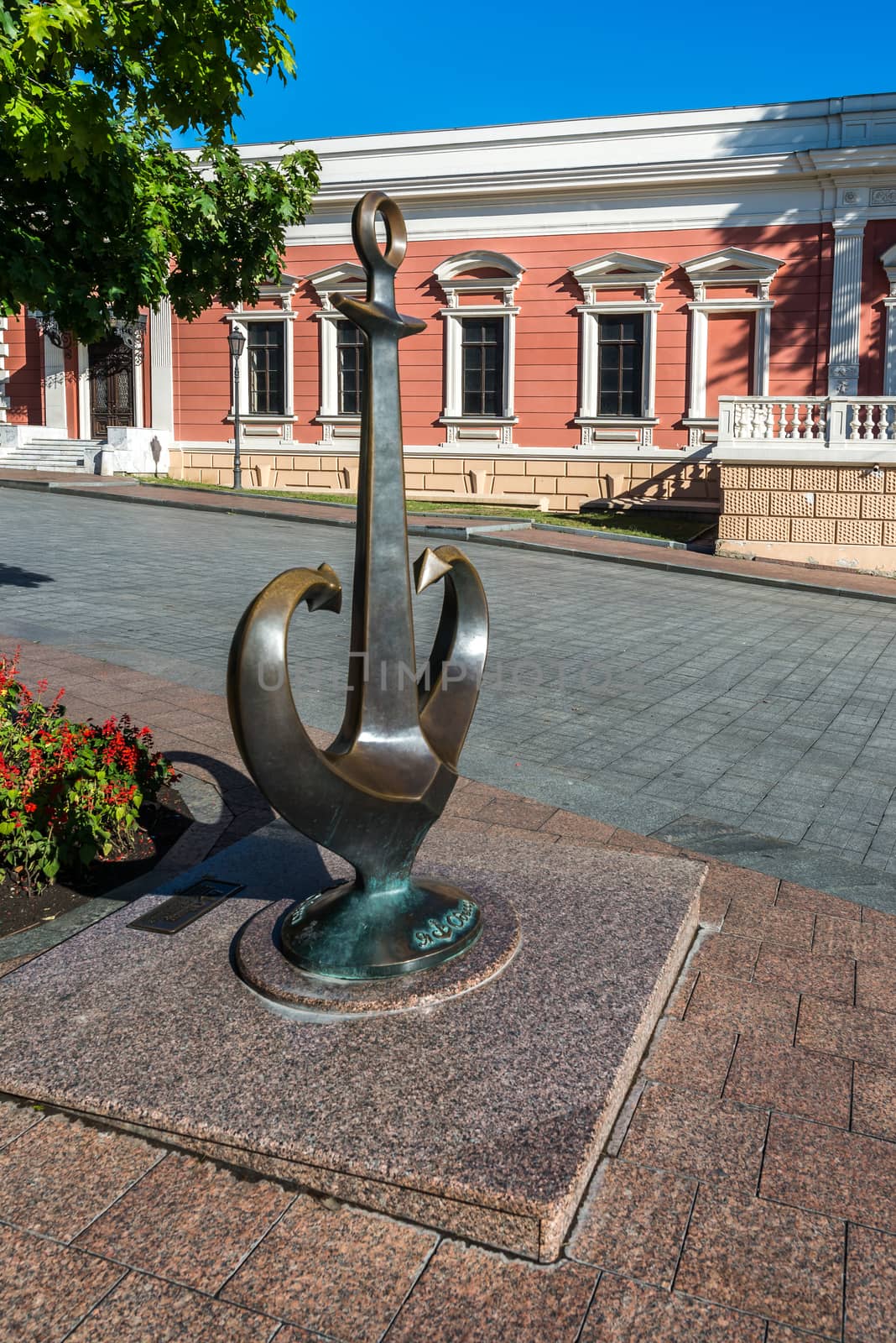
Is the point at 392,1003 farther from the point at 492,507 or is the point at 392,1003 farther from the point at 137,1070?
the point at 492,507

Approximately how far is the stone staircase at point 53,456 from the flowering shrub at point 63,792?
22.1 m

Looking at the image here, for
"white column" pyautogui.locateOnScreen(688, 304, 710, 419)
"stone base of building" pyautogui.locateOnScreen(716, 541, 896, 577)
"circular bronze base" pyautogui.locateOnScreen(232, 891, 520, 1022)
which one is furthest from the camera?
"white column" pyautogui.locateOnScreen(688, 304, 710, 419)

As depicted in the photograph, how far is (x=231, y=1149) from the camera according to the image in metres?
2.72

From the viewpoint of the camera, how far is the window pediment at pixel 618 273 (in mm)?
22469

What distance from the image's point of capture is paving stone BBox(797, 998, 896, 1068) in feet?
11.0

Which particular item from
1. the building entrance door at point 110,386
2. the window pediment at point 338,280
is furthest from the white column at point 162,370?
the window pediment at point 338,280

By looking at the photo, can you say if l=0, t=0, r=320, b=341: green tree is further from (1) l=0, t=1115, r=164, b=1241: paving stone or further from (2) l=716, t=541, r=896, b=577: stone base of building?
(2) l=716, t=541, r=896, b=577: stone base of building

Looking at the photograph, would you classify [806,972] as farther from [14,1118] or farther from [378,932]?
[14,1118]

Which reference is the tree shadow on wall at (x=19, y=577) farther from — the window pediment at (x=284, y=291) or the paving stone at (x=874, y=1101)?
the window pediment at (x=284, y=291)

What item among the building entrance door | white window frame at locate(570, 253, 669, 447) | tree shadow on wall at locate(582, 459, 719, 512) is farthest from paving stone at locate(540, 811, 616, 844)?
the building entrance door

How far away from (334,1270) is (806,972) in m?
2.09

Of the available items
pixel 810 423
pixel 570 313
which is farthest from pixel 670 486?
pixel 810 423

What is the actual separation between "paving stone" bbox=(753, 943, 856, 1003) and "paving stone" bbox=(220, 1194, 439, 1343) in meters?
1.72

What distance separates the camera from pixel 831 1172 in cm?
279
